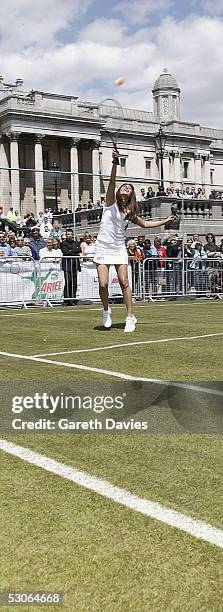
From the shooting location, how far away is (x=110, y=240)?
10117mm

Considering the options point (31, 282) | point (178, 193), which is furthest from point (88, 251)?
point (178, 193)

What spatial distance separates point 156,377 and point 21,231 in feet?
74.5

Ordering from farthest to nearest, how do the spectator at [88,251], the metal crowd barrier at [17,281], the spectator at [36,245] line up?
the spectator at [88,251]
the spectator at [36,245]
the metal crowd barrier at [17,281]

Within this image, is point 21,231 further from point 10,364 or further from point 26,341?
point 10,364

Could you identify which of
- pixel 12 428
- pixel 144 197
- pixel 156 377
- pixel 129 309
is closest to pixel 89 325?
pixel 129 309

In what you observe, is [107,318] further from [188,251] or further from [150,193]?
[150,193]

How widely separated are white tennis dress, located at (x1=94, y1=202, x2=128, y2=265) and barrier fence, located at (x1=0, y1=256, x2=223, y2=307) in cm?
848

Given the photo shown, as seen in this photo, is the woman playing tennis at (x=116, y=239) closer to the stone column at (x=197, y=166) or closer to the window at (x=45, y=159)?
the window at (x=45, y=159)

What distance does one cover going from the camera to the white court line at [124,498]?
2.90 m

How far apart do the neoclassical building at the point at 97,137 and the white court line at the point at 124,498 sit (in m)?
66.8

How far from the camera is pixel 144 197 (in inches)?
Result: 1256

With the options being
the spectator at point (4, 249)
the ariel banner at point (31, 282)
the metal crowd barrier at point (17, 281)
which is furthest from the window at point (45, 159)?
the metal crowd barrier at point (17, 281)

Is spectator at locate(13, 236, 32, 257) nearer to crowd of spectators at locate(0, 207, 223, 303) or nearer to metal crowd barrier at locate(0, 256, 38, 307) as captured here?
crowd of spectators at locate(0, 207, 223, 303)

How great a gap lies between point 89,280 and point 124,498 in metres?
16.6
